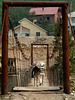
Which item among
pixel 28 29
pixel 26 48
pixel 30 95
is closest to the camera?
pixel 30 95

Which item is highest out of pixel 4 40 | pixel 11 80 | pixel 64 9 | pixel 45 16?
pixel 45 16

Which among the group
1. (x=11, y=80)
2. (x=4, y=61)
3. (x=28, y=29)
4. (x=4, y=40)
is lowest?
(x=11, y=80)

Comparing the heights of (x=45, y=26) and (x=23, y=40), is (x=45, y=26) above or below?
above

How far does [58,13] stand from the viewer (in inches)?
1916

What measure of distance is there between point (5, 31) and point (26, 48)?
2622cm

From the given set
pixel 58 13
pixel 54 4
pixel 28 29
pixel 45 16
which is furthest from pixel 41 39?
pixel 54 4

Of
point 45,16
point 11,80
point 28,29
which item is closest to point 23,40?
point 28,29

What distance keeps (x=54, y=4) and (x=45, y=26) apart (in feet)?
109

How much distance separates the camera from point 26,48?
30.9m

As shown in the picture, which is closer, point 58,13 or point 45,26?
point 45,26

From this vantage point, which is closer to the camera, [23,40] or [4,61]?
[4,61]

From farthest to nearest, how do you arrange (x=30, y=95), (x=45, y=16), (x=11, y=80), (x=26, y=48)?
1. (x=45, y=16)
2. (x=26, y=48)
3. (x=11, y=80)
4. (x=30, y=95)

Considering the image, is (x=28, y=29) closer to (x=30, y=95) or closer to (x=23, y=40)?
(x=23, y=40)

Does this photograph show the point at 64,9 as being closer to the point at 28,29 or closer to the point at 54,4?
the point at 54,4
